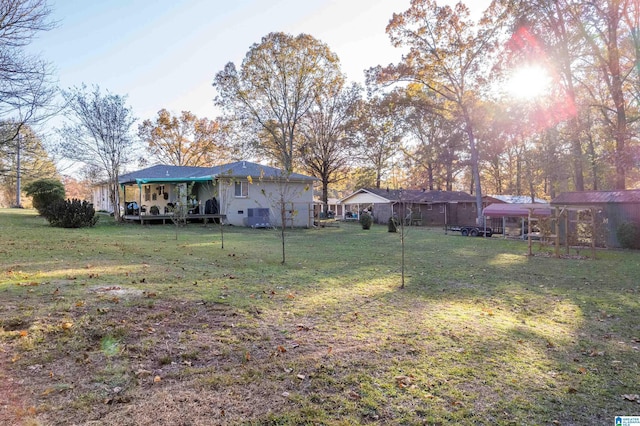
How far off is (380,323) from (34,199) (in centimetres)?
2410

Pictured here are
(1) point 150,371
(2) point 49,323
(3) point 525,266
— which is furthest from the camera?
(3) point 525,266

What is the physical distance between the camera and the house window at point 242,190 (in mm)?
24953

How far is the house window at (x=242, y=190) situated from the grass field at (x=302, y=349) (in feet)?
55.1

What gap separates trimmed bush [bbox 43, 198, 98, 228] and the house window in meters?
8.75

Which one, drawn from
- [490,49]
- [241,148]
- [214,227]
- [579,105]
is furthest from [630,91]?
[241,148]

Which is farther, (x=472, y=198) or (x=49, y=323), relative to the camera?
(x=472, y=198)

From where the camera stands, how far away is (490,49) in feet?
82.5

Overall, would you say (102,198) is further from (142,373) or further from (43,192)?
(142,373)

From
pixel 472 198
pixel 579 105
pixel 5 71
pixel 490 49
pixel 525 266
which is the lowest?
pixel 525 266

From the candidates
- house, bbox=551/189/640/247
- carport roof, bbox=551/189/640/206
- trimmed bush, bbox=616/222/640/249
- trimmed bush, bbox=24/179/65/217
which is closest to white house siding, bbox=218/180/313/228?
trimmed bush, bbox=24/179/65/217

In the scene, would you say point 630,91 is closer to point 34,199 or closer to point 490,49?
point 490,49

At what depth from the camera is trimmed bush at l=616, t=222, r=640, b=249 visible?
17.0 meters

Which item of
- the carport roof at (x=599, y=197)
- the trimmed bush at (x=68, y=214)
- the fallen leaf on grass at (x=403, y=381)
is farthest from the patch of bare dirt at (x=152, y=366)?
the carport roof at (x=599, y=197)

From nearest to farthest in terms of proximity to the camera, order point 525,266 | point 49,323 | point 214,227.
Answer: point 49,323 → point 525,266 → point 214,227
